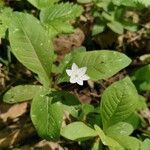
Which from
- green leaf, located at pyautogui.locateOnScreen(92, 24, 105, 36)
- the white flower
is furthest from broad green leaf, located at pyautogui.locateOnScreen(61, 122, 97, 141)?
green leaf, located at pyautogui.locateOnScreen(92, 24, 105, 36)

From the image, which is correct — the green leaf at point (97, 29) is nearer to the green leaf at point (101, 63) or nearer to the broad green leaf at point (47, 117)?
the green leaf at point (101, 63)

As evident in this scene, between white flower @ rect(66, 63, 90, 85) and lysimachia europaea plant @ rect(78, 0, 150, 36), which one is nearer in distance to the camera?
white flower @ rect(66, 63, 90, 85)

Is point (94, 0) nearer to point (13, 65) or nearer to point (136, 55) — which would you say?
point (136, 55)

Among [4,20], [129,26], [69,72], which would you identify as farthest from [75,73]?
[129,26]

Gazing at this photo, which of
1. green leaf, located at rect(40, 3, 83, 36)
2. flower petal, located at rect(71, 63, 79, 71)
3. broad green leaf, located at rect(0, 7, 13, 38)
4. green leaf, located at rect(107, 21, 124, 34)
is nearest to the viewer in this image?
flower petal, located at rect(71, 63, 79, 71)

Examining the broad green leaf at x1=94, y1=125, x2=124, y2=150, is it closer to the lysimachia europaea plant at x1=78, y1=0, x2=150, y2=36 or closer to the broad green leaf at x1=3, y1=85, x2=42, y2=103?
the broad green leaf at x1=3, y1=85, x2=42, y2=103

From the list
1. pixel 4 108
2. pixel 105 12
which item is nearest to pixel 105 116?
pixel 4 108

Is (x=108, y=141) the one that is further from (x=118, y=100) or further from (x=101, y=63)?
(x=101, y=63)
